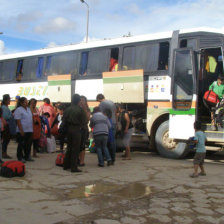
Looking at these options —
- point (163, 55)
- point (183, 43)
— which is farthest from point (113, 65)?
point (183, 43)

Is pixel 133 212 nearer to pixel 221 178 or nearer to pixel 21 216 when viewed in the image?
pixel 21 216

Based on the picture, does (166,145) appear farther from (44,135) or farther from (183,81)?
(44,135)

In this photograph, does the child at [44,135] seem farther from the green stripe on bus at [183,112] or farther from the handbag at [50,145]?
the green stripe on bus at [183,112]

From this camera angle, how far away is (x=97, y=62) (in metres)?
12.1

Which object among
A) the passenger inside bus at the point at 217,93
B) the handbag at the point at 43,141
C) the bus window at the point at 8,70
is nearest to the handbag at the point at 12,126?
the handbag at the point at 43,141

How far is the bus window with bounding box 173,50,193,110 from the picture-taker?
9484 millimetres

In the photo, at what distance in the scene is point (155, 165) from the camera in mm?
8328

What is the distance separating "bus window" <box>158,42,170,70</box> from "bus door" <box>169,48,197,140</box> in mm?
618

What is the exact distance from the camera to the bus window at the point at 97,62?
1188 cm

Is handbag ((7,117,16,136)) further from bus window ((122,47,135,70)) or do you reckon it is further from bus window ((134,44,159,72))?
bus window ((134,44,159,72))

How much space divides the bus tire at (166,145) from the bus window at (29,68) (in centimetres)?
675

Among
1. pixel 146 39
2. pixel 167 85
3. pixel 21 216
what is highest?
pixel 146 39

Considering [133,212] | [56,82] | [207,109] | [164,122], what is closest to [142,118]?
[164,122]

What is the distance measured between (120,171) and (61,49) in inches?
301
